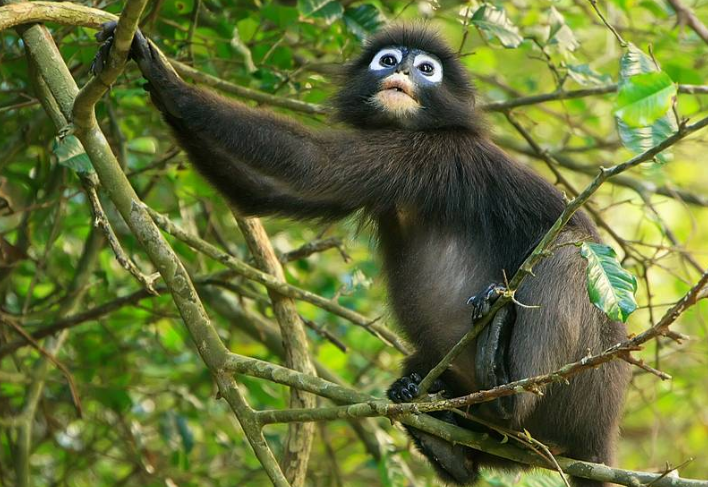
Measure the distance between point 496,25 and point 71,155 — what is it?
2318 mm

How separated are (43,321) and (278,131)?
245cm

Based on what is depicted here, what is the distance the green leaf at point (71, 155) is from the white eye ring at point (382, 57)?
1.71 m

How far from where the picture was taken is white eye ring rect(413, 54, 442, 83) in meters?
4.86

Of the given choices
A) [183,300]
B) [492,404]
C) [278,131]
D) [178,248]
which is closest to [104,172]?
[183,300]

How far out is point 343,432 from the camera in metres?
7.12

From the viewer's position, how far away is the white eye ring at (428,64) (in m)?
4.86

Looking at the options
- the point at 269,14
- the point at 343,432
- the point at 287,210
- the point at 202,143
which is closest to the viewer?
the point at 202,143

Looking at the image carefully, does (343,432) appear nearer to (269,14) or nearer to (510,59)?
(269,14)

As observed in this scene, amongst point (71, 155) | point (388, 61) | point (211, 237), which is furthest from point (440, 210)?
point (211, 237)

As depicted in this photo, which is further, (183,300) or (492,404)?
(492,404)

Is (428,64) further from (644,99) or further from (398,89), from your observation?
(644,99)

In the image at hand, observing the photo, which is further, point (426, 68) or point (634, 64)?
point (426, 68)

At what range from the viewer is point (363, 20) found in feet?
17.1

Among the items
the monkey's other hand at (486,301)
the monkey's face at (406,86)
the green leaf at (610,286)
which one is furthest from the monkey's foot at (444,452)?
the green leaf at (610,286)
